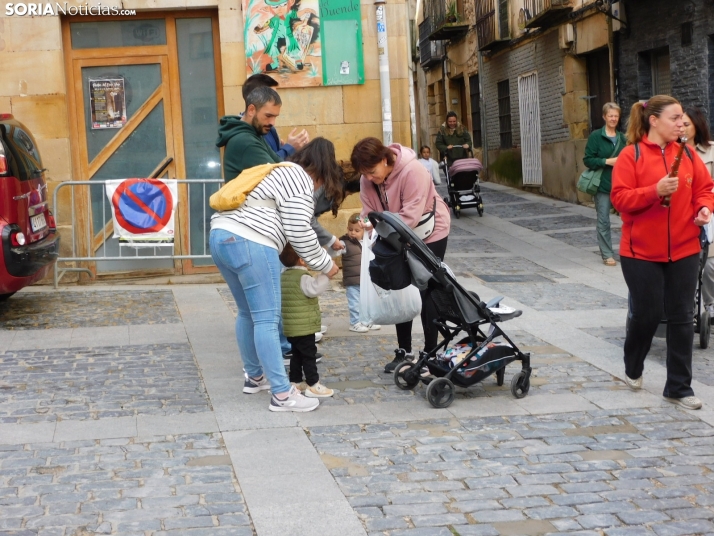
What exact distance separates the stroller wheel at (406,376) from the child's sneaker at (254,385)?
0.79 metres

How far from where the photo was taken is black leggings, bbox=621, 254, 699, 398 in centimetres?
580

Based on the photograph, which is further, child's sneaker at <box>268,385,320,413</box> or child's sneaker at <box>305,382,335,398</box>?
child's sneaker at <box>305,382,335,398</box>

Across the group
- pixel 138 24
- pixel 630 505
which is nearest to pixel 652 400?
pixel 630 505

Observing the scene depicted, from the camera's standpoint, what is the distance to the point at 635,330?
604cm

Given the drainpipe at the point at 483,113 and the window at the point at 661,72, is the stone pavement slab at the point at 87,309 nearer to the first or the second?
the window at the point at 661,72

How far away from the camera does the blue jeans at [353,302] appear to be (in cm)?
823

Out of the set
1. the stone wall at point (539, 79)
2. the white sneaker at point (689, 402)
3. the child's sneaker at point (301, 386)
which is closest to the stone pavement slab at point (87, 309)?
the child's sneaker at point (301, 386)

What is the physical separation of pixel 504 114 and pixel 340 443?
21469mm

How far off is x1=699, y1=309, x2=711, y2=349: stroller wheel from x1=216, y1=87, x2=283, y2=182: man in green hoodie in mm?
3288

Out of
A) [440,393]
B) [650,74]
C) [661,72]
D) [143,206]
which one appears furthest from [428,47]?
[440,393]

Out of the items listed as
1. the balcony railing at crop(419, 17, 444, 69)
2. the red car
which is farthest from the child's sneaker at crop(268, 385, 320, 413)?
the balcony railing at crop(419, 17, 444, 69)

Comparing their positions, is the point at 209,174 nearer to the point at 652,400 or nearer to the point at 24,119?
the point at 24,119

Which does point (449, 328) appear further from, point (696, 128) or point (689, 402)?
point (696, 128)

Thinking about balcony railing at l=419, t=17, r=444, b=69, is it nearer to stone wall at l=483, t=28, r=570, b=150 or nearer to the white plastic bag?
stone wall at l=483, t=28, r=570, b=150
